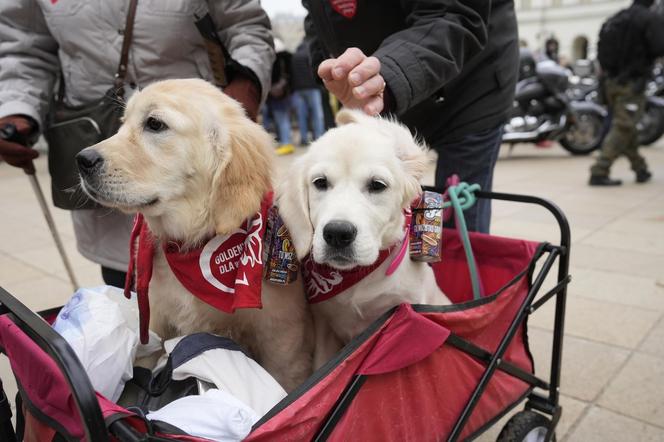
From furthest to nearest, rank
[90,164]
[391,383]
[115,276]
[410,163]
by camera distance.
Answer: [115,276], [410,163], [90,164], [391,383]

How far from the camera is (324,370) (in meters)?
1.23

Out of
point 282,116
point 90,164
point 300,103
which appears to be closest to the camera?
point 90,164

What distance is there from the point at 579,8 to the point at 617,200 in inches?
1951

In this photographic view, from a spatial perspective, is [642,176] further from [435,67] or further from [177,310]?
[177,310]

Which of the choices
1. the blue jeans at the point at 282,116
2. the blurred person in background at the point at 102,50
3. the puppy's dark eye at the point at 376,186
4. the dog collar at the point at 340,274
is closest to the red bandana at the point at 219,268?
the dog collar at the point at 340,274

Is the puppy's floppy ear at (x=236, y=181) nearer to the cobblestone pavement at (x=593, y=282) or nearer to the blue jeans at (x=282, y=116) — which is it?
the cobblestone pavement at (x=593, y=282)

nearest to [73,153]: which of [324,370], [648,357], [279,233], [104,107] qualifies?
[104,107]

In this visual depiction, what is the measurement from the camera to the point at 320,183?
1.64 m

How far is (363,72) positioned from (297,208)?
1.46 feet

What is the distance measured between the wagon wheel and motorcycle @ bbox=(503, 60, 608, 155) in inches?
323

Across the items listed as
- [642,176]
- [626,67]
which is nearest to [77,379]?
[626,67]

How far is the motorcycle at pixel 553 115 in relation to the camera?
9.48 meters

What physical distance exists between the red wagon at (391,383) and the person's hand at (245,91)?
0.94 metres

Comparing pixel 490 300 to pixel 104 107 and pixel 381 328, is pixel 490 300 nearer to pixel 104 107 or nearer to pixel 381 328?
pixel 381 328
